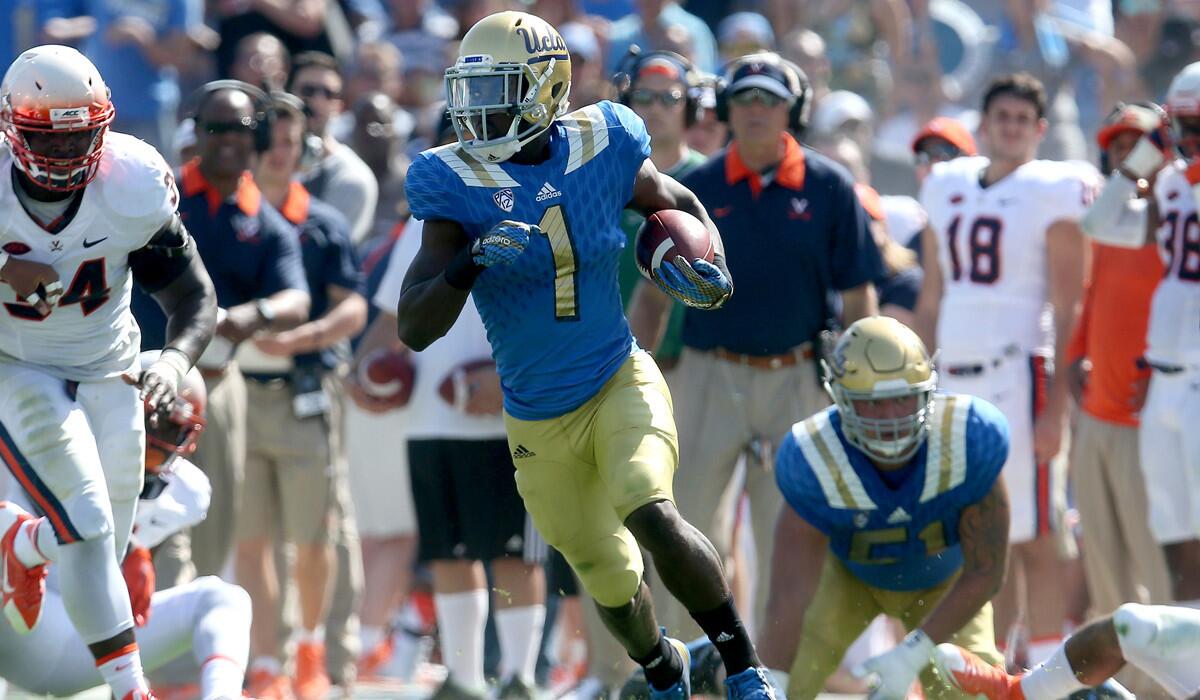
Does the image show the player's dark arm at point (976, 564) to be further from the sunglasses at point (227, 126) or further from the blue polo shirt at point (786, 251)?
the sunglasses at point (227, 126)

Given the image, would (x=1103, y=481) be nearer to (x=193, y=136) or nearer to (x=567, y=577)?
(x=567, y=577)

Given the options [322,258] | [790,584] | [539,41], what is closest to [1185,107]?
[790,584]

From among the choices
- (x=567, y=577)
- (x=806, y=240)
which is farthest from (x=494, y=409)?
(x=806, y=240)

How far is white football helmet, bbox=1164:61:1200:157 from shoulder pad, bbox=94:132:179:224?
346 centimetres

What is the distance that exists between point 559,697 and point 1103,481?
2.25 m

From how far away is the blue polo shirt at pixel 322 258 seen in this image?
828 cm

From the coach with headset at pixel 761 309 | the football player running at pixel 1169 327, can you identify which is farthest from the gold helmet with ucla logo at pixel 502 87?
the football player running at pixel 1169 327

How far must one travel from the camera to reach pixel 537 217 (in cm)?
540

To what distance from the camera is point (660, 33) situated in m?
10.3

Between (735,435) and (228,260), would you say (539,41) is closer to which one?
(735,435)

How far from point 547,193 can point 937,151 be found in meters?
3.92

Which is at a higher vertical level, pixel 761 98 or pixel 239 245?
pixel 761 98

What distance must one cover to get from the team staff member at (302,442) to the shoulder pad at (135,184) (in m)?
2.25

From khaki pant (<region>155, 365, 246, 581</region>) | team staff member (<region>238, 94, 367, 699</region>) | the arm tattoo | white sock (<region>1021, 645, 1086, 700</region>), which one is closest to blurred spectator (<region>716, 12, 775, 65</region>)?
team staff member (<region>238, 94, 367, 699</region>)
